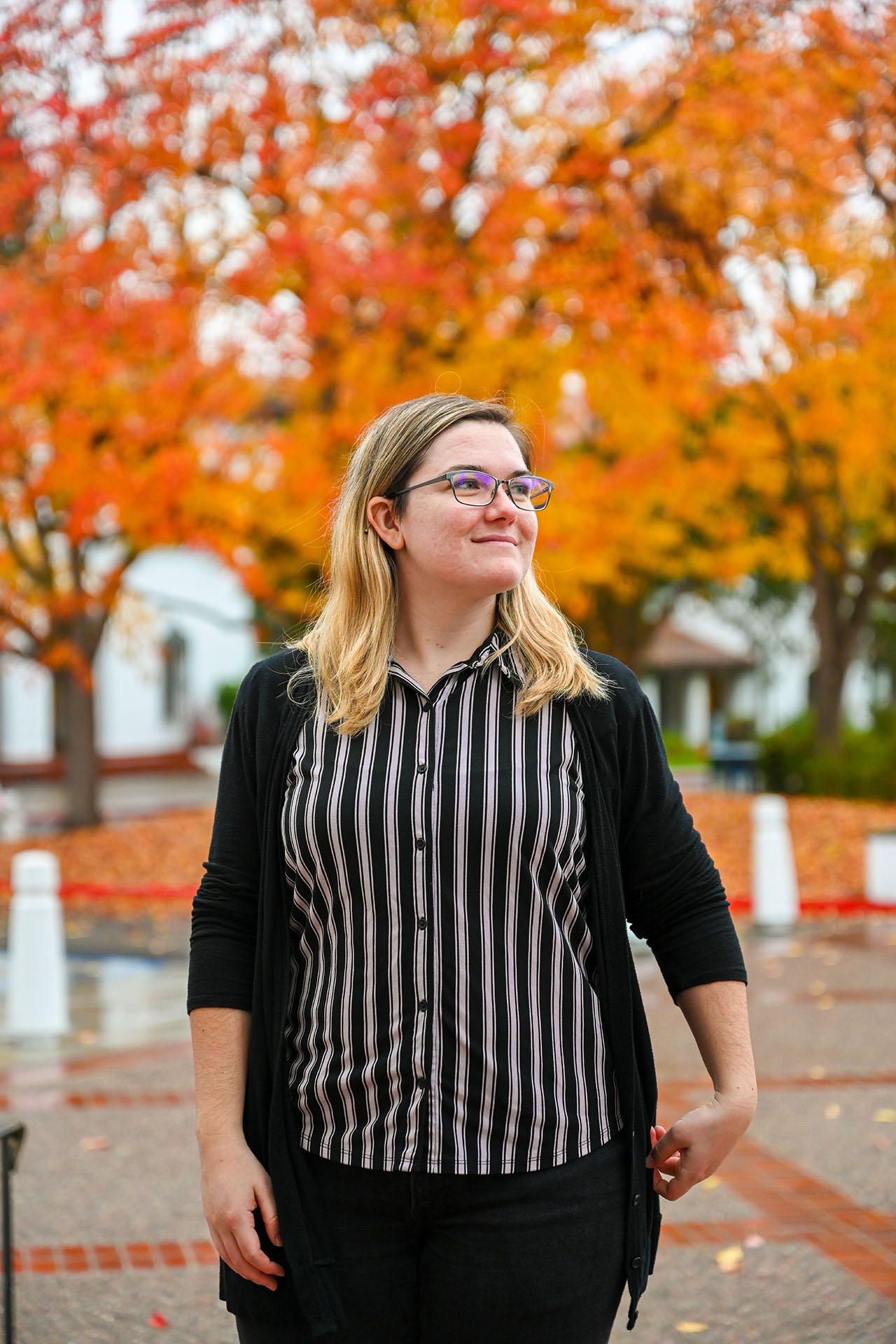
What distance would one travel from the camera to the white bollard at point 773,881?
37.3 feet

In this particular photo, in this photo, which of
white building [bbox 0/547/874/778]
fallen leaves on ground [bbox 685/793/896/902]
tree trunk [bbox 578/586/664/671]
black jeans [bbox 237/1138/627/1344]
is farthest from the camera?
white building [bbox 0/547/874/778]

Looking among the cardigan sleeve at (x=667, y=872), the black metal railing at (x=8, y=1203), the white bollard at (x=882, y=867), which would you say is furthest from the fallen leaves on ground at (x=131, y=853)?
the cardigan sleeve at (x=667, y=872)

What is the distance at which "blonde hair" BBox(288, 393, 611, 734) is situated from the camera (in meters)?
2.09

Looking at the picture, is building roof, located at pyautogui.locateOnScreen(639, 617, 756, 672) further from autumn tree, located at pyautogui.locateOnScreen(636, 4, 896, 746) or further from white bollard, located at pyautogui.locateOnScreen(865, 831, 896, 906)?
white bollard, located at pyautogui.locateOnScreen(865, 831, 896, 906)

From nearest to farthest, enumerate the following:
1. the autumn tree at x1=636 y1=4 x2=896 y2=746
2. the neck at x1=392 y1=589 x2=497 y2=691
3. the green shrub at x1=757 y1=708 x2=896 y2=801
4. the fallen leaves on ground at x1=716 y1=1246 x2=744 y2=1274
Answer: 1. the neck at x1=392 y1=589 x2=497 y2=691
2. the fallen leaves on ground at x1=716 y1=1246 x2=744 y2=1274
3. the autumn tree at x1=636 y1=4 x2=896 y2=746
4. the green shrub at x1=757 y1=708 x2=896 y2=801

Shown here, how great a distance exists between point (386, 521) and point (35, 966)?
20.9ft

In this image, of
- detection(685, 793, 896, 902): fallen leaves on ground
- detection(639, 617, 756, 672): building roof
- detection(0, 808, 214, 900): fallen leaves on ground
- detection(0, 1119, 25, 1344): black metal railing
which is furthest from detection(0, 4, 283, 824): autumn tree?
detection(639, 617, 756, 672): building roof

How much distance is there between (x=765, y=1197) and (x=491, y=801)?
3683 millimetres

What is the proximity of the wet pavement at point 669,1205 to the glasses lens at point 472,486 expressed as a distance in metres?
2.87

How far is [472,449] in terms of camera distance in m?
2.12

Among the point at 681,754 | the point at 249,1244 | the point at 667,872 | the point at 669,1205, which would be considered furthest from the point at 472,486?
the point at 681,754

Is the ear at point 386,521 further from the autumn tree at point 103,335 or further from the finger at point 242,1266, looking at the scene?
the autumn tree at point 103,335

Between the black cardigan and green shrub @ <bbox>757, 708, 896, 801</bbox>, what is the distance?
56.4 ft

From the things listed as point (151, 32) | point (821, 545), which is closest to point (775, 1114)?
point (151, 32)
